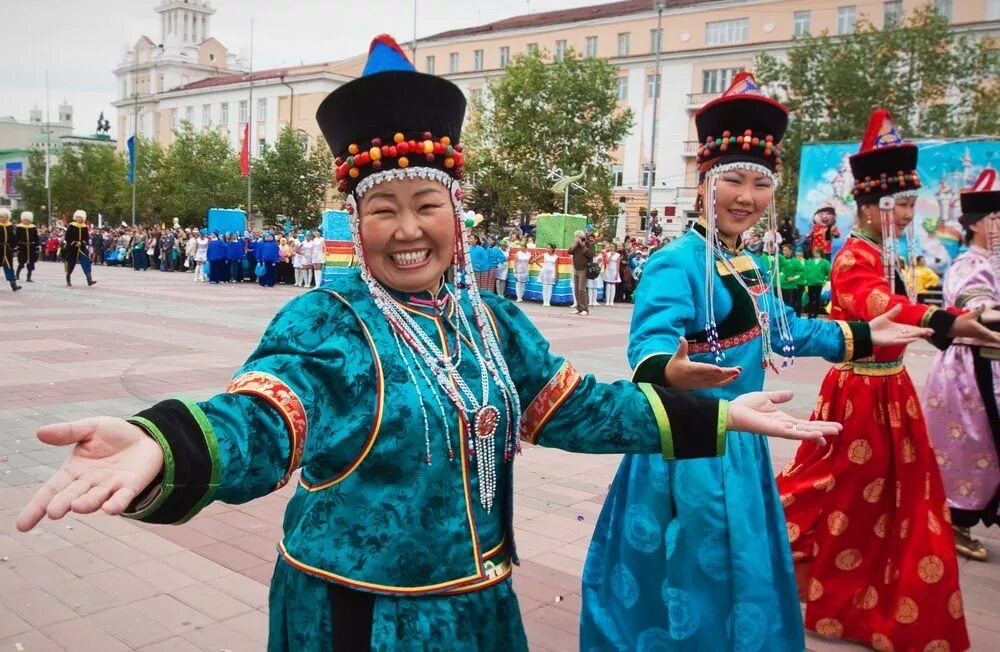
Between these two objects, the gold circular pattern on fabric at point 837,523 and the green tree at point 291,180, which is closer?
the gold circular pattern on fabric at point 837,523

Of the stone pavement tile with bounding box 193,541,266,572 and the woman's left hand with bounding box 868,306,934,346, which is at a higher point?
the woman's left hand with bounding box 868,306,934,346

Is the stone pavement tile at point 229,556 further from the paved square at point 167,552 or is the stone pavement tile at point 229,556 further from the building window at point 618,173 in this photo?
the building window at point 618,173

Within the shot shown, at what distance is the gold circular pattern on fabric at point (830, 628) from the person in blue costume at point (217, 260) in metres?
23.2

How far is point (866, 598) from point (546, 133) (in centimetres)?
3871

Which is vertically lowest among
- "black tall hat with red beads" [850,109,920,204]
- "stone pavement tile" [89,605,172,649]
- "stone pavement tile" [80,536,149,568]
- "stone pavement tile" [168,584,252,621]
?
"stone pavement tile" [168,584,252,621]

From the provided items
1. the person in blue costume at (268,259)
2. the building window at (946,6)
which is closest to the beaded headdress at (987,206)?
the person in blue costume at (268,259)

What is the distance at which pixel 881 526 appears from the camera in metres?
3.67

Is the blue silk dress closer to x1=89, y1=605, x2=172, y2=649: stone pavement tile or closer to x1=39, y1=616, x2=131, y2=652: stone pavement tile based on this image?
x1=89, y1=605, x2=172, y2=649: stone pavement tile

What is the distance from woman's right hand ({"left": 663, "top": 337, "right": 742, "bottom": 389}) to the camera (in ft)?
7.39

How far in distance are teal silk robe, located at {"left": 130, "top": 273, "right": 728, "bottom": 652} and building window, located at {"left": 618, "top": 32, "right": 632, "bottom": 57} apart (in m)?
53.1

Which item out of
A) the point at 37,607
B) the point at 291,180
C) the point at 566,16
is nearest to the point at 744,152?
the point at 37,607

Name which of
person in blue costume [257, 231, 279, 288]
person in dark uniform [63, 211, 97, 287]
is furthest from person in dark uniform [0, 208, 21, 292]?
person in blue costume [257, 231, 279, 288]

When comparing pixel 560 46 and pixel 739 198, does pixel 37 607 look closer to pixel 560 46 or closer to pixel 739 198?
pixel 739 198

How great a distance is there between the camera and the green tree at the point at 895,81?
3117cm
